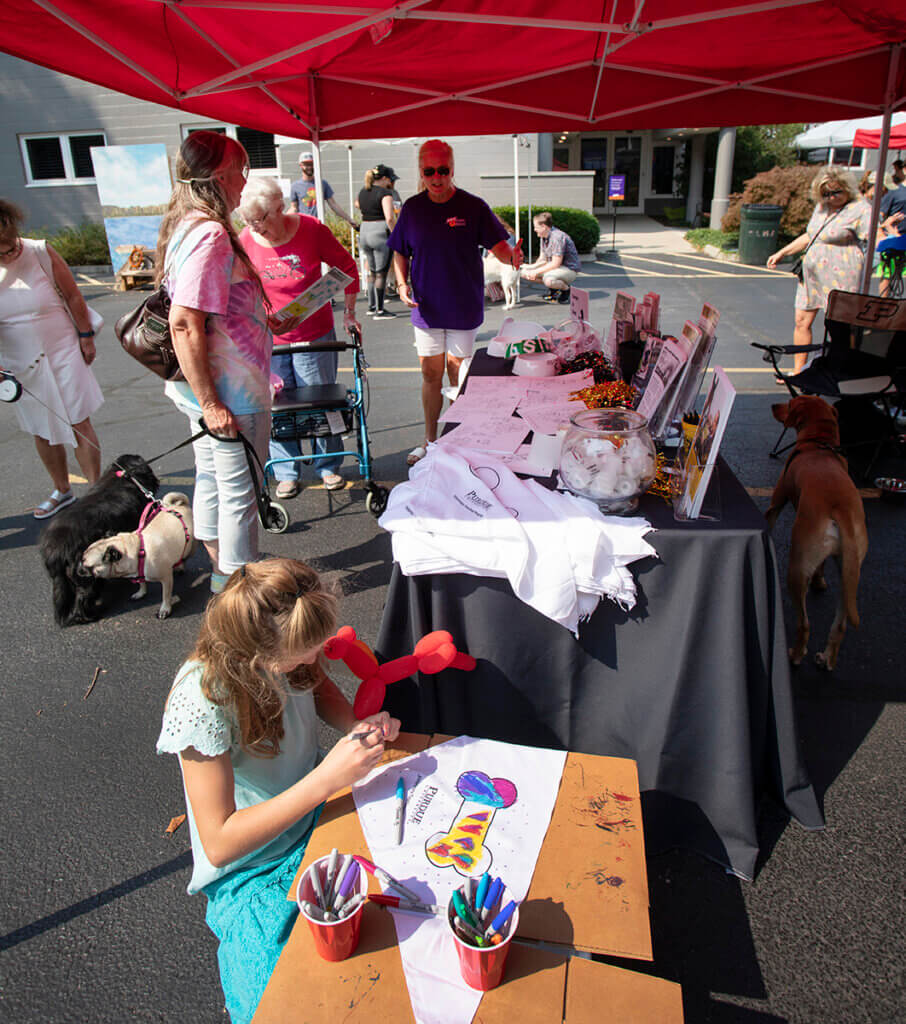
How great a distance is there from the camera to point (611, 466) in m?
1.99

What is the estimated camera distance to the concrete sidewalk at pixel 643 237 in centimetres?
1791

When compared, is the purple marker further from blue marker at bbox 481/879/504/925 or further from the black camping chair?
the black camping chair

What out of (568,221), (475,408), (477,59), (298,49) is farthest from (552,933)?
(568,221)

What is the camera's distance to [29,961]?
1897 millimetres

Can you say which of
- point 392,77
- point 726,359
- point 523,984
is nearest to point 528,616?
point 523,984

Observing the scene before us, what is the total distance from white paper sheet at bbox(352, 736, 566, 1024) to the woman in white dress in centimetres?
363

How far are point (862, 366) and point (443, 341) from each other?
2862 mm

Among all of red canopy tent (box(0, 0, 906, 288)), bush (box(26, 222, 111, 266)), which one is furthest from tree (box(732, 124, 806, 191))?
red canopy tent (box(0, 0, 906, 288))

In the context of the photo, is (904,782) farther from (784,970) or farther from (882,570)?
(882,570)

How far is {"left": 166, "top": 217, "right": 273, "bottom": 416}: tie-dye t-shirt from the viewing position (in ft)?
8.50

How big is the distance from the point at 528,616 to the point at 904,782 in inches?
59.0

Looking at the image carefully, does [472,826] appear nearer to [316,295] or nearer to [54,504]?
[316,295]

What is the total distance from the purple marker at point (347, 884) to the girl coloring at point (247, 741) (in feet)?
0.67

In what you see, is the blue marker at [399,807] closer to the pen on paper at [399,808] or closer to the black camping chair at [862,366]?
the pen on paper at [399,808]
